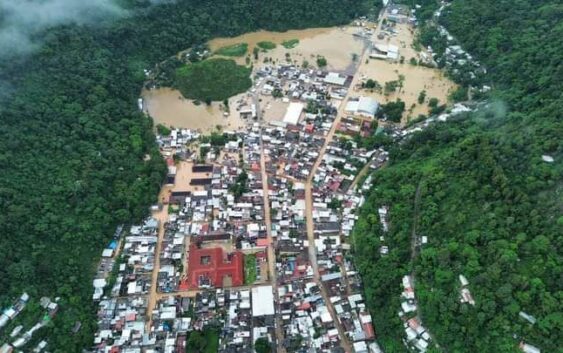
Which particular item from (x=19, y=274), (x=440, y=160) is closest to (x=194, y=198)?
(x=19, y=274)

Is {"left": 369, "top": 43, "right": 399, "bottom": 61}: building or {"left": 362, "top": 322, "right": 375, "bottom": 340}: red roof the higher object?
{"left": 369, "top": 43, "right": 399, "bottom": 61}: building

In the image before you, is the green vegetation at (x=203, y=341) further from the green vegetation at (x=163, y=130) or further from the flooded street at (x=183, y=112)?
the flooded street at (x=183, y=112)

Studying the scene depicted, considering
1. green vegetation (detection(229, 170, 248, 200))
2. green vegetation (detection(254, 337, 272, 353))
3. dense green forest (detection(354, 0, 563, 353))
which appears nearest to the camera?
dense green forest (detection(354, 0, 563, 353))

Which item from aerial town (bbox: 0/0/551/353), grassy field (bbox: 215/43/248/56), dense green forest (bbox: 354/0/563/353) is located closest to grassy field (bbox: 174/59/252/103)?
aerial town (bbox: 0/0/551/353)

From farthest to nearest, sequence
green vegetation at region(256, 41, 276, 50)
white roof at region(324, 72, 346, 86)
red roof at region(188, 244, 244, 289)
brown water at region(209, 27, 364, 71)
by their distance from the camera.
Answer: green vegetation at region(256, 41, 276, 50) < brown water at region(209, 27, 364, 71) < white roof at region(324, 72, 346, 86) < red roof at region(188, 244, 244, 289)

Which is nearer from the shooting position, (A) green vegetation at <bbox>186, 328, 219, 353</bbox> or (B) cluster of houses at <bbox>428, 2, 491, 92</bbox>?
(A) green vegetation at <bbox>186, 328, 219, 353</bbox>

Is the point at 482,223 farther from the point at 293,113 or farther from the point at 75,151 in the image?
the point at 75,151

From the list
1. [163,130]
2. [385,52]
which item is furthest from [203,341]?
[385,52]

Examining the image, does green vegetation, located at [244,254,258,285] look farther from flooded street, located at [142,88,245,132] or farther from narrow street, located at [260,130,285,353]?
flooded street, located at [142,88,245,132]
